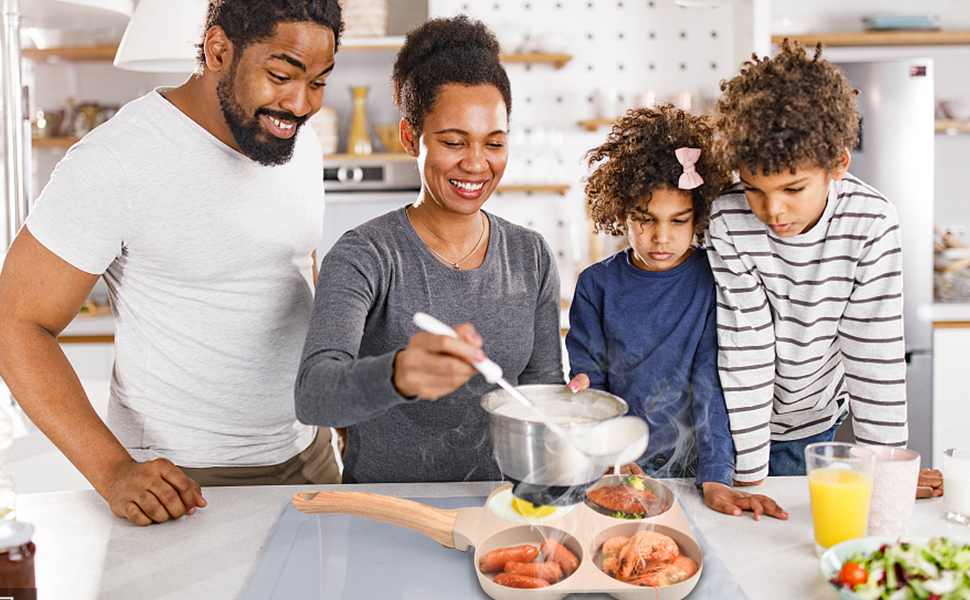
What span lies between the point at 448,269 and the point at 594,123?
2.23 metres

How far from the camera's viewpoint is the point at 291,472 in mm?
Result: 1466

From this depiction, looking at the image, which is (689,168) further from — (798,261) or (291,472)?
(291,472)

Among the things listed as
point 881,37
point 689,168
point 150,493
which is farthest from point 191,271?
point 881,37

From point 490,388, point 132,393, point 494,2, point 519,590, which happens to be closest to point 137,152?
point 132,393

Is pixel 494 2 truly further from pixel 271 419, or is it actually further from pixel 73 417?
pixel 73 417

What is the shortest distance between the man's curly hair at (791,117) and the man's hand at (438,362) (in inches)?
26.2

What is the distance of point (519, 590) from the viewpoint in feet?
2.85

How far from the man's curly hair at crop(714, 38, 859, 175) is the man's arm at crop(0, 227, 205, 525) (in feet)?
3.54


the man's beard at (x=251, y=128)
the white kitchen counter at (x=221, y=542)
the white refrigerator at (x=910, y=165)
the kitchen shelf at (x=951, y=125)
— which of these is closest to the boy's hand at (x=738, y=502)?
the white kitchen counter at (x=221, y=542)

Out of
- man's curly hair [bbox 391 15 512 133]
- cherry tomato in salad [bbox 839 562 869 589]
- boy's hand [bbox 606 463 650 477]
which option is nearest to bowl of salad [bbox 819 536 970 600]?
cherry tomato in salad [bbox 839 562 869 589]

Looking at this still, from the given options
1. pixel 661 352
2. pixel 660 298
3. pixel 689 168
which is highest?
pixel 689 168

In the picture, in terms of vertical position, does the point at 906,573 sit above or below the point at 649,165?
below

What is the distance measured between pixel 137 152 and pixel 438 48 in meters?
0.56

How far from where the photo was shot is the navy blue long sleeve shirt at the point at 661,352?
52.6 inches
